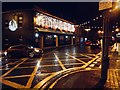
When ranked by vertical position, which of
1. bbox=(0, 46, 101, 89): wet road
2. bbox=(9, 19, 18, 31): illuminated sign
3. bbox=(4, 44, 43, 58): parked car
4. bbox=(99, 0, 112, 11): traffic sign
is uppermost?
bbox=(9, 19, 18, 31): illuminated sign

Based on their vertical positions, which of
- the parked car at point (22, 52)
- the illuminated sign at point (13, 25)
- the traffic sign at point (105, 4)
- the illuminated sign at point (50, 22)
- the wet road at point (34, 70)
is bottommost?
the wet road at point (34, 70)

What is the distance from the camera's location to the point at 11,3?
123 feet

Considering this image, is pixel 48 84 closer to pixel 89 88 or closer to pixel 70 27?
pixel 89 88

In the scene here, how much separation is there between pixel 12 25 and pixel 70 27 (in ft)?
97.5

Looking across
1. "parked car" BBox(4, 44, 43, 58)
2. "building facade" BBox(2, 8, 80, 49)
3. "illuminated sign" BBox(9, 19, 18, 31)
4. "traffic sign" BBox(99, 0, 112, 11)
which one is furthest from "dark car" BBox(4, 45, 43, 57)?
"traffic sign" BBox(99, 0, 112, 11)

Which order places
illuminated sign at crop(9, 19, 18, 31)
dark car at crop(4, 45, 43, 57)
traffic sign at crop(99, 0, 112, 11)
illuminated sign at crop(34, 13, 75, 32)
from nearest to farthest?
1. traffic sign at crop(99, 0, 112, 11)
2. dark car at crop(4, 45, 43, 57)
3. illuminated sign at crop(9, 19, 18, 31)
4. illuminated sign at crop(34, 13, 75, 32)

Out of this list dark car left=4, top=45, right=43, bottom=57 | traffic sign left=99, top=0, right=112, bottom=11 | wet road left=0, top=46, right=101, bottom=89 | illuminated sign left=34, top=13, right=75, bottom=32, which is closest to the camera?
traffic sign left=99, top=0, right=112, bottom=11

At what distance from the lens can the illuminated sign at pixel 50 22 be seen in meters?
38.7

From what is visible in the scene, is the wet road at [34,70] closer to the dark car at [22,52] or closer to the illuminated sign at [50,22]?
the dark car at [22,52]

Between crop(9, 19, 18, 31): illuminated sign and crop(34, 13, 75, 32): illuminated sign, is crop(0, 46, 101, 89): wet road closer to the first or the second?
crop(9, 19, 18, 31): illuminated sign

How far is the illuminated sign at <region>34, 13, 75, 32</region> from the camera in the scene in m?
38.7

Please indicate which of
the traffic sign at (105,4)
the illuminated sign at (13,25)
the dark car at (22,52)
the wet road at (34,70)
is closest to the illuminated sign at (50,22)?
the illuminated sign at (13,25)

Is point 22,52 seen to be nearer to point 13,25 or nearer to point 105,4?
point 13,25

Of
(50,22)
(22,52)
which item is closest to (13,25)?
(50,22)
